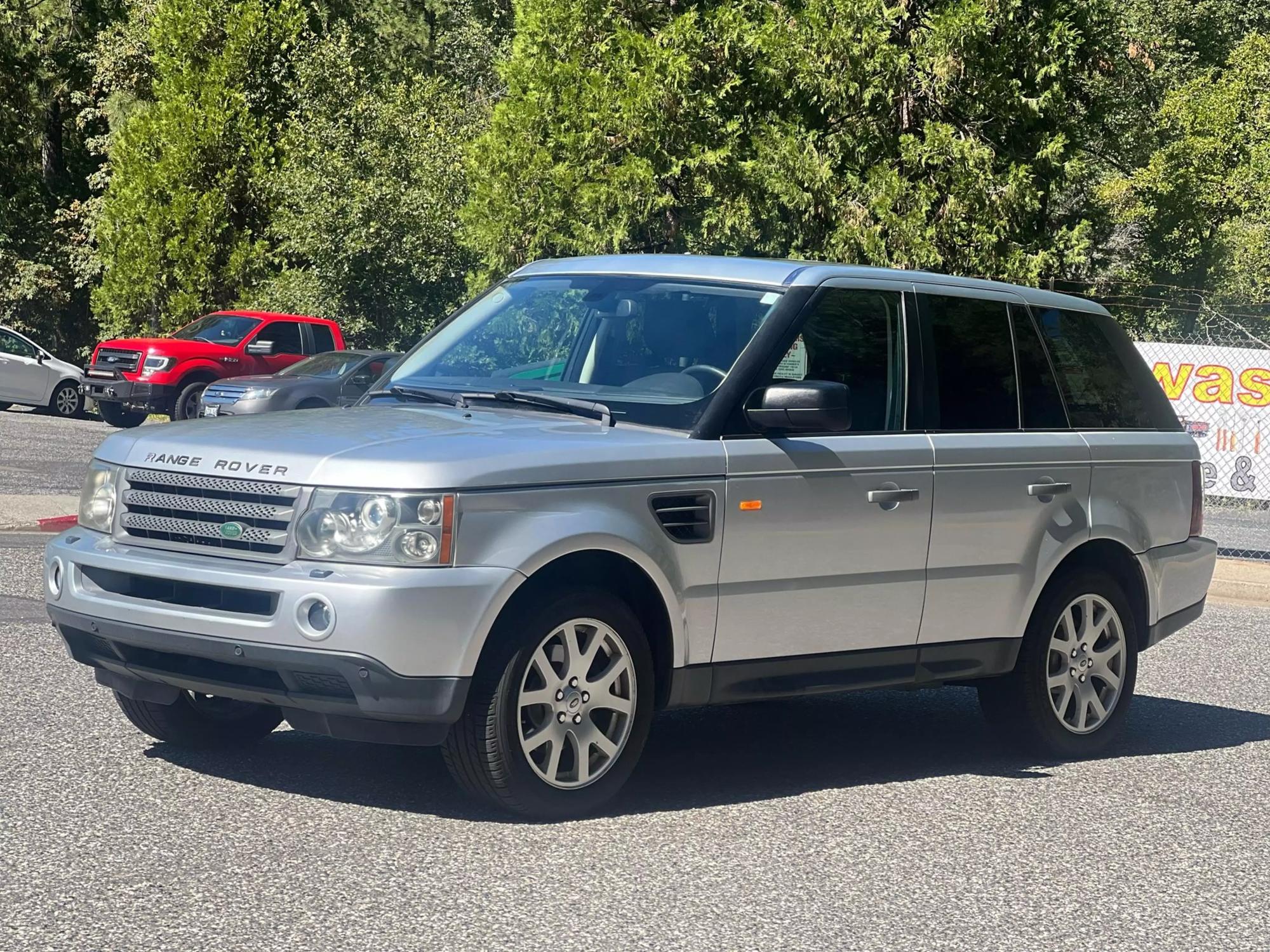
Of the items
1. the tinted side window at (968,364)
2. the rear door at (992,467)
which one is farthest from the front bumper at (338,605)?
the tinted side window at (968,364)

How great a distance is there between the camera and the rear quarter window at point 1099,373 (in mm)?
7957

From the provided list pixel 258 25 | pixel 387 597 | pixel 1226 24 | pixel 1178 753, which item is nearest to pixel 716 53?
pixel 258 25

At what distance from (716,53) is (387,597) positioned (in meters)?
22.5

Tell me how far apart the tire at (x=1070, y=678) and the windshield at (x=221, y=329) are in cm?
2317

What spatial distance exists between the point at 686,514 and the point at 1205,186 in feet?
130

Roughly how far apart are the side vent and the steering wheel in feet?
1.53

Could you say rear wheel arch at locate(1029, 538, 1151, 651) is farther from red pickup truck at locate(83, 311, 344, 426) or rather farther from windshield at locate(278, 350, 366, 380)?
red pickup truck at locate(83, 311, 344, 426)

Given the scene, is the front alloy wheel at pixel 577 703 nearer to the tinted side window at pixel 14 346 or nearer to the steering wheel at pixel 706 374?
the steering wheel at pixel 706 374

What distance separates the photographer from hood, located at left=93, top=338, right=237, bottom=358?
28.7 m

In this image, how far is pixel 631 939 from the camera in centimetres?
480

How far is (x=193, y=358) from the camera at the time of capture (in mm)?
28859

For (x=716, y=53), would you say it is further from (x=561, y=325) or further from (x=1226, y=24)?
(x=1226, y=24)

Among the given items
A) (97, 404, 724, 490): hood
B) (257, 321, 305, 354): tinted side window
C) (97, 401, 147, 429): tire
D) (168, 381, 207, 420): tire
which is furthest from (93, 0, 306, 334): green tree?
(97, 404, 724, 490): hood

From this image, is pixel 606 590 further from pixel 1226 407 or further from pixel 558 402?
pixel 1226 407
